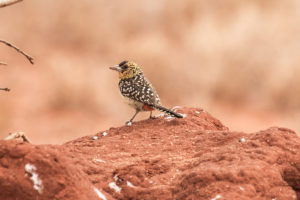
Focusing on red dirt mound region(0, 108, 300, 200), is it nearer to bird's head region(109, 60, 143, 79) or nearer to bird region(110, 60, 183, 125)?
bird region(110, 60, 183, 125)

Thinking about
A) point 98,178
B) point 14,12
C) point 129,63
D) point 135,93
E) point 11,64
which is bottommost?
point 98,178

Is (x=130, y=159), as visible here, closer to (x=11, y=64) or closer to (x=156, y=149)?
(x=156, y=149)

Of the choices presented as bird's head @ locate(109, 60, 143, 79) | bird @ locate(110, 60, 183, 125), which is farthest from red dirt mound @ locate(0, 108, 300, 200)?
bird's head @ locate(109, 60, 143, 79)

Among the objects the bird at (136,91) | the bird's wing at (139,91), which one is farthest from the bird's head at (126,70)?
the bird's wing at (139,91)

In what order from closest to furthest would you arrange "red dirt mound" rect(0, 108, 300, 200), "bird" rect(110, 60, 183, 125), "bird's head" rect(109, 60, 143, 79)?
"red dirt mound" rect(0, 108, 300, 200) < "bird" rect(110, 60, 183, 125) < "bird's head" rect(109, 60, 143, 79)

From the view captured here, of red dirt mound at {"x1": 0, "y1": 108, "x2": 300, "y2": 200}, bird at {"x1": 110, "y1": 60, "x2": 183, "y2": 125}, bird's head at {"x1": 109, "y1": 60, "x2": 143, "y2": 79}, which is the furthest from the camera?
bird's head at {"x1": 109, "y1": 60, "x2": 143, "y2": 79}

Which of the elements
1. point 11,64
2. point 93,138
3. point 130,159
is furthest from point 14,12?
point 130,159

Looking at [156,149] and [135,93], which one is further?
[135,93]
